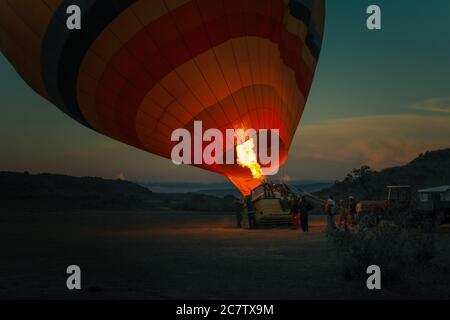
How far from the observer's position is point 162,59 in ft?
52.1

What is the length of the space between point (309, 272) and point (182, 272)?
230cm

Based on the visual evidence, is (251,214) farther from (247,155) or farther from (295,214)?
(247,155)

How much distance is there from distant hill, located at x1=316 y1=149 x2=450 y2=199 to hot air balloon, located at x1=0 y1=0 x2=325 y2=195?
5269 cm

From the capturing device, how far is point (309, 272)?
9.19m

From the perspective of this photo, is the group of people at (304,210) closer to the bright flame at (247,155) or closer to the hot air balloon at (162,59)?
the hot air balloon at (162,59)

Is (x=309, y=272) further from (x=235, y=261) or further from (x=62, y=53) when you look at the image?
(x=62, y=53)

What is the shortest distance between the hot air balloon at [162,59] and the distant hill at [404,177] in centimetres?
5269

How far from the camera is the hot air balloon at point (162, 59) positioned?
14.9m

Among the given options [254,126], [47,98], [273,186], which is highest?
[47,98]

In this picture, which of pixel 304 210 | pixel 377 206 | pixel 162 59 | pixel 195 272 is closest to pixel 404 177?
pixel 377 206

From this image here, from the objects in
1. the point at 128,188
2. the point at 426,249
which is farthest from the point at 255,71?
the point at 128,188

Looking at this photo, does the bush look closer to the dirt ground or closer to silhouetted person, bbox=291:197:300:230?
the dirt ground

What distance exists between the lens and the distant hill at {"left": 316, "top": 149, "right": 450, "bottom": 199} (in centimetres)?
7225

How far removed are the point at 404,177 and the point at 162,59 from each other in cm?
8053
